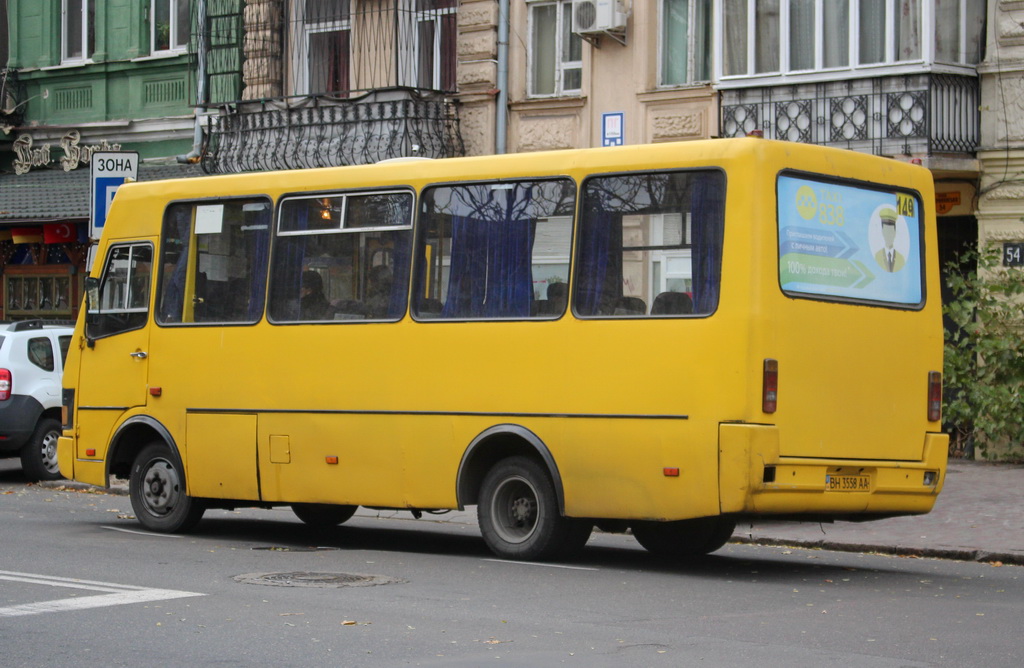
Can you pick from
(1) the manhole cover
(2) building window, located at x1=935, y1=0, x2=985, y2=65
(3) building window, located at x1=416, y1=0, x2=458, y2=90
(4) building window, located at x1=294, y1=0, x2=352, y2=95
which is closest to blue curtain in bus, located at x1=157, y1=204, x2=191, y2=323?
(1) the manhole cover

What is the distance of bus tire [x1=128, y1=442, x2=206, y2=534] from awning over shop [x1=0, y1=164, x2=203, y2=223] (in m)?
13.5

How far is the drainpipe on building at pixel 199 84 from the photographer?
27.8m

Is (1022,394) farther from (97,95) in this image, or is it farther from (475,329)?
(97,95)

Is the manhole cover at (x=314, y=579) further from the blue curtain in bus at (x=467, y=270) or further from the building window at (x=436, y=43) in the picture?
the building window at (x=436, y=43)

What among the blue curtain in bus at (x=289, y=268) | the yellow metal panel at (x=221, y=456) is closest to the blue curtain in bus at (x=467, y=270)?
the blue curtain in bus at (x=289, y=268)

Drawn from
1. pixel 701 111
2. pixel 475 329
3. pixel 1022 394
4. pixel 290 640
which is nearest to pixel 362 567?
pixel 475 329

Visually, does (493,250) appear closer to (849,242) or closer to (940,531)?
(849,242)

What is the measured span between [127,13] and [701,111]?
37.1 feet

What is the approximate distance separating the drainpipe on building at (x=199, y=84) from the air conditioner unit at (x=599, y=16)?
6977 millimetres

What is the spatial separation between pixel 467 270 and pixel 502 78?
42.7 feet

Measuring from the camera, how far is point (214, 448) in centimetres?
1386

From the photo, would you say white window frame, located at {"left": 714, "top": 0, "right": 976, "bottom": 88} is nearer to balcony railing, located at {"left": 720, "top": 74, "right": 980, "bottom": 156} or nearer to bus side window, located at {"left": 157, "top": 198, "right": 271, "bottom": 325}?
balcony railing, located at {"left": 720, "top": 74, "right": 980, "bottom": 156}

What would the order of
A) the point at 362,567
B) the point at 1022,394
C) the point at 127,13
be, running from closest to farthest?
the point at 362,567
the point at 1022,394
the point at 127,13

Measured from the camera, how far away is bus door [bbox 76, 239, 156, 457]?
14453 millimetres
